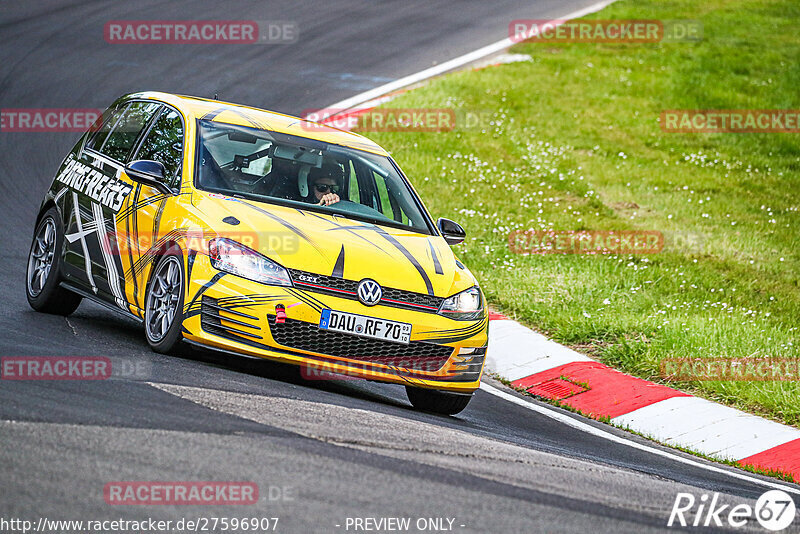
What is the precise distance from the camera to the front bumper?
22.1ft

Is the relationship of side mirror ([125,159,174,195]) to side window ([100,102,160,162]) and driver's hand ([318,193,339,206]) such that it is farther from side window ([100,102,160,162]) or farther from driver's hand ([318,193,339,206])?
driver's hand ([318,193,339,206])

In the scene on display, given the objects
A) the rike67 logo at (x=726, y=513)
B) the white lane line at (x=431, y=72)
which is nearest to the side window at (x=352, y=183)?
the rike67 logo at (x=726, y=513)

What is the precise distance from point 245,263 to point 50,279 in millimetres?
2541

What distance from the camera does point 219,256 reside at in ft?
22.5

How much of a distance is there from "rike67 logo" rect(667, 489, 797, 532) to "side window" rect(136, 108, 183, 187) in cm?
419

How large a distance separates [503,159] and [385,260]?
33.1 feet

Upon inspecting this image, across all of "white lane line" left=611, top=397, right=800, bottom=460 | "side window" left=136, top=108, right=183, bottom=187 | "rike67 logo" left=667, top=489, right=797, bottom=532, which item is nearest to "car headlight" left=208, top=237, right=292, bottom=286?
"side window" left=136, top=108, right=183, bottom=187

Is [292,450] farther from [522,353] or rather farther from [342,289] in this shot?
[522,353]

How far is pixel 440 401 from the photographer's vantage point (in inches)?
301

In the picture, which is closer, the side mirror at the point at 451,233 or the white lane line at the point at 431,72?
the side mirror at the point at 451,233

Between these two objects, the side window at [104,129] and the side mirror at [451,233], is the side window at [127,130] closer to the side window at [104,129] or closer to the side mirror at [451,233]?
the side window at [104,129]

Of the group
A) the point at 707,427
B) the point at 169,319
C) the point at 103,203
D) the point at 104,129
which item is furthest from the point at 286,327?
the point at 707,427

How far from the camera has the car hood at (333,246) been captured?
6.92 metres

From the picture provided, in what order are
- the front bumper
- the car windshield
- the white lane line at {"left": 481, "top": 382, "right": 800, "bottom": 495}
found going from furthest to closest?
the car windshield
the white lane line at {"left": 481, "top": 382, "right": 800, "bottom": 495}
the front bumper
